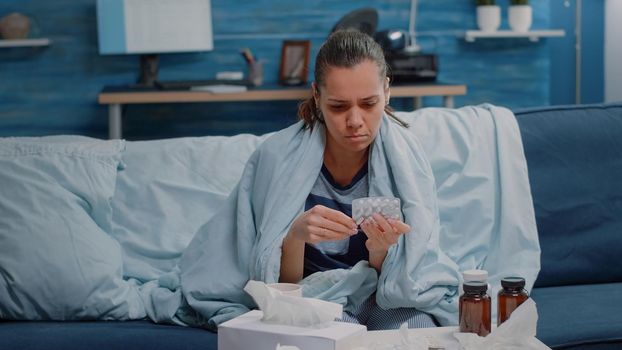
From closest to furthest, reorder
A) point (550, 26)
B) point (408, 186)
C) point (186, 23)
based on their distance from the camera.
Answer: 1. point (408, 186)
2. point (186, 23)
3. point (550, 26)

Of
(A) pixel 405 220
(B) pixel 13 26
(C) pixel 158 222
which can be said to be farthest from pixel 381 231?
(B) pixel 13 26

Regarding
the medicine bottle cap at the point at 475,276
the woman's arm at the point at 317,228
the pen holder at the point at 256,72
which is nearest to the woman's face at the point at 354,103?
the woman's arm at the point at 317,228

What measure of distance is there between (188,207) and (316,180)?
0.44 metres

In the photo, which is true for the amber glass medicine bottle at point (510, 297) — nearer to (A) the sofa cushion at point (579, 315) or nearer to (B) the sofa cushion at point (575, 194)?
(A) the sofa cushion at point (579, 315)

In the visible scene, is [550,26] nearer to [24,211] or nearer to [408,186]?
[408,186]

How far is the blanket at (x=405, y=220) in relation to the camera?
86.9 inches

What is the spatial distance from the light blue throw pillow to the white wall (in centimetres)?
307

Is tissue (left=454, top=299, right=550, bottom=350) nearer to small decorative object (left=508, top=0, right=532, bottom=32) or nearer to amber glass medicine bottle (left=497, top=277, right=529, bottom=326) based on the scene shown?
amber glass medicine bottle (left=497, top=277, right=529, bottom=326)

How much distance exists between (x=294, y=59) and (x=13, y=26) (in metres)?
1.35

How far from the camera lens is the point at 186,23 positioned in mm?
4762

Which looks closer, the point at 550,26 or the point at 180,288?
the point at 180,288

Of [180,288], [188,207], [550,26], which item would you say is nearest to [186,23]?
[550,26]

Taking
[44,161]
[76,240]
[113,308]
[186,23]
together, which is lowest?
[113,308]

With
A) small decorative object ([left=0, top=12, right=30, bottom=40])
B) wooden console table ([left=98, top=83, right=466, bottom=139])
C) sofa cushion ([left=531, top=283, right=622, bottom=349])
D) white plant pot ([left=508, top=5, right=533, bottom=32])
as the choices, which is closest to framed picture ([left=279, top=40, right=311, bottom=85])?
wooden console table ([left=98, top=83, right=466, bottom=139])
